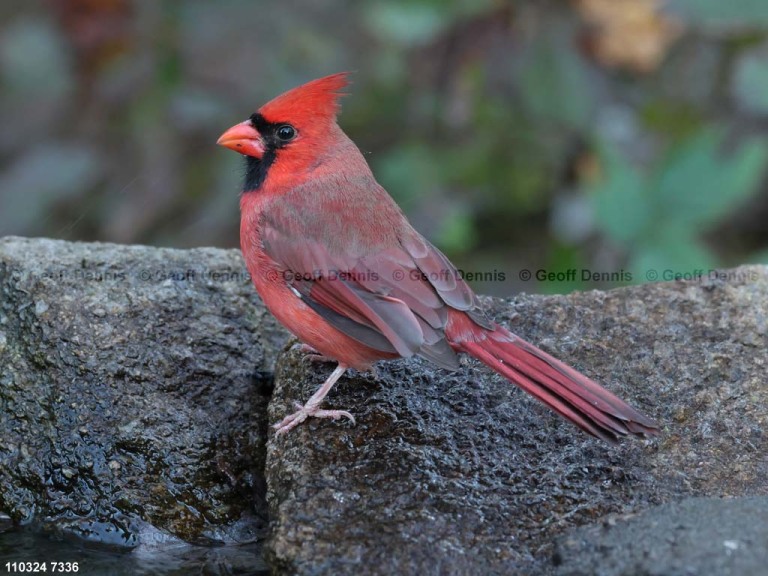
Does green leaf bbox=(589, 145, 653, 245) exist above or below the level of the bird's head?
above

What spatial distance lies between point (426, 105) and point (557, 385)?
282 cm

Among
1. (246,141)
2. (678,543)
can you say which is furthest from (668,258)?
(678,543)

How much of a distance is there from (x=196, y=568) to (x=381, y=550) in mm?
774

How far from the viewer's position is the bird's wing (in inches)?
118

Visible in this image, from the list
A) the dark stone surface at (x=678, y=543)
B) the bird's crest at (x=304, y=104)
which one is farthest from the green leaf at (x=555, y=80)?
the dark stone surface at (x=678, y=543)

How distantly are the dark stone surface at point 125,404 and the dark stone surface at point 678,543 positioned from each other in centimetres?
121

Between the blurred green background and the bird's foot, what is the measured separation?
190 centimetres

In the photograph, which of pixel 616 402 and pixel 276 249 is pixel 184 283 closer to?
pixel 276 249

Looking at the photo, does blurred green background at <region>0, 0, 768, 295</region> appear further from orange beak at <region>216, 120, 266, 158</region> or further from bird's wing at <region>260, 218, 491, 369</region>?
bird's wing at <region>260, 218, 491, 369</region>

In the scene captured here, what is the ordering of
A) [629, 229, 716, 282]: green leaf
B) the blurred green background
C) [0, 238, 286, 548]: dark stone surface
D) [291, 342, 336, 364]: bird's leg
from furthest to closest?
1. the blurred green background
2. [629, 229, 716, 282]: green leaf
3. [291, 342, 336, 364]: bird's leg
4. [0, 238, 286, 548]: dark stone surface

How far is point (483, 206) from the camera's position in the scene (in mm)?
5992

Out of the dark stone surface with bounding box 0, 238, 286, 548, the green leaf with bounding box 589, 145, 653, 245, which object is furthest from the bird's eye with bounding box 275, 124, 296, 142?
the green leaf with bounding box 589, 145, 653, 245

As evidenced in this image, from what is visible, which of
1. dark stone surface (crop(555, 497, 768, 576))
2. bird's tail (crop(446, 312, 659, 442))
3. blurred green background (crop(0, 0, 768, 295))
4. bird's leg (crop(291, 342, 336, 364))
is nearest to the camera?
dark stone surface (crop(555, 497, 768, 576))

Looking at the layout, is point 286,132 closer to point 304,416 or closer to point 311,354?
point 311,354
